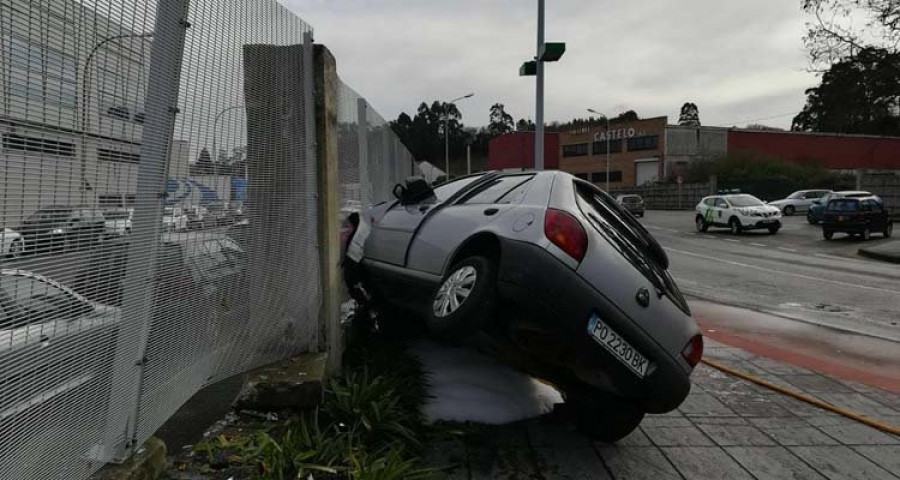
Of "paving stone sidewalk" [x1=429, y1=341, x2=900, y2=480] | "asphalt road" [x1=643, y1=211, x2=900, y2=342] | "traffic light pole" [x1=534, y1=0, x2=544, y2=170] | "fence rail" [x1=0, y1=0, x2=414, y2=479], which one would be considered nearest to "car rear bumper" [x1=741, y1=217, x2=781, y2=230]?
"asphalt road" [x1=643, y1=211, x2=900, y2=342]

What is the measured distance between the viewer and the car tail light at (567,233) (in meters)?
3.29

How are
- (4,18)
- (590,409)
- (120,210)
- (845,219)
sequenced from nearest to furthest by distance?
(4,18)
(120,210)
(590,409)
(845,219)

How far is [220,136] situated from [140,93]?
66 centimetres

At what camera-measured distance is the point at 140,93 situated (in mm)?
2336

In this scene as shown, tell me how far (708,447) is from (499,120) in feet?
447

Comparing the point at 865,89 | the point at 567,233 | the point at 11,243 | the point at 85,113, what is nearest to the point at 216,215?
the point at 85,113

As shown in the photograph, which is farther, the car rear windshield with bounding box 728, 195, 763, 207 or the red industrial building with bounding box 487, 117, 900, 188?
the red industrial building with bounding box 487, 117, 900, 188

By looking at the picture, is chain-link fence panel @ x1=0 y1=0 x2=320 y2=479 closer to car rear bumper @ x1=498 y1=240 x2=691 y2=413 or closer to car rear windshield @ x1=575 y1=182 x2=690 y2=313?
car rear bumper @ x1=498 y1=240 x2=691 y2=413

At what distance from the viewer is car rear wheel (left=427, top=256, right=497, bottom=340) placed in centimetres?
339

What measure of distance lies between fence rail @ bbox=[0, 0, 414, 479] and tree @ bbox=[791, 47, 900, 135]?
23.8 metres

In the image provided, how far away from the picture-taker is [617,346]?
10.7 feet

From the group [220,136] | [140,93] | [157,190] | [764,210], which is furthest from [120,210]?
[764,210]

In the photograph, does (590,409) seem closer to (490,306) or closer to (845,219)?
(490,306)

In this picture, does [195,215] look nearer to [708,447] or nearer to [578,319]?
[578,319]
